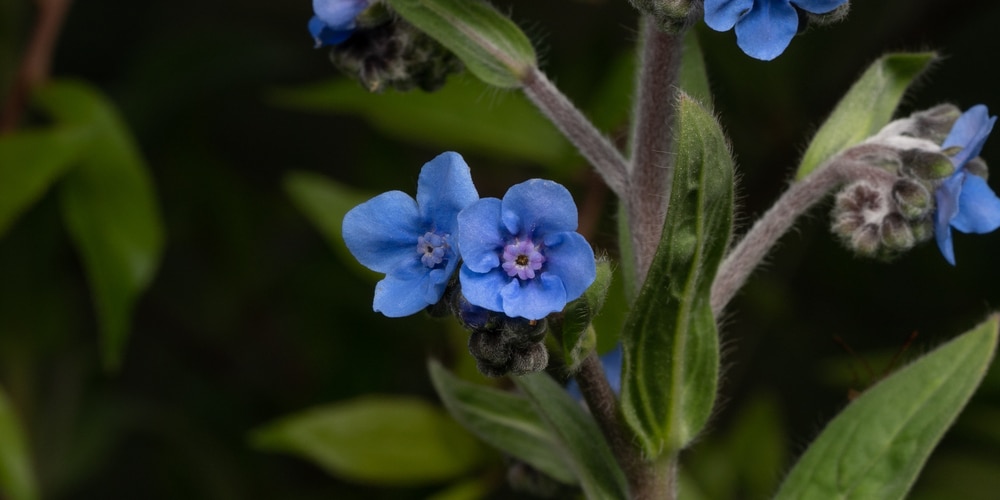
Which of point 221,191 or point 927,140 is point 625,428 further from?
point 221,191

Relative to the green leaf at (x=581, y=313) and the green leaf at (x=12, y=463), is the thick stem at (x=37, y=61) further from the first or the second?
the green leaf at (x=581, y=313)

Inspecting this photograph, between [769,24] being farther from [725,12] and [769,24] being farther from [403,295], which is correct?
[403,295]

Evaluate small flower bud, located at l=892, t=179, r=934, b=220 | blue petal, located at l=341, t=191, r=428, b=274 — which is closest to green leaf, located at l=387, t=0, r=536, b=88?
blue petal, located at l=341, t=191, r=428, b=274

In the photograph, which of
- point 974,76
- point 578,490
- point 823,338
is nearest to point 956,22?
point 974,76

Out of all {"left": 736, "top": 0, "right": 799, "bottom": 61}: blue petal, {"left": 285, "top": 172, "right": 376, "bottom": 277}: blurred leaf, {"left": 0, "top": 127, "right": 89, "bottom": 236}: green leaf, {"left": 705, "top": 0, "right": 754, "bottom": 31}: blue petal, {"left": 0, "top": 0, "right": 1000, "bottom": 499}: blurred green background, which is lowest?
{"left": 0, "top": 0, "right": 1000, "bottom": 499}: blurred green background

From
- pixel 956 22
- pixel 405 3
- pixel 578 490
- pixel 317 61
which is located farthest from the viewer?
pixel 317 61

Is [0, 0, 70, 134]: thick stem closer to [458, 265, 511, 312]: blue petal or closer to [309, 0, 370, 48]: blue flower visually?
[309, 0, 370, 48]: blue flower
